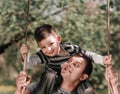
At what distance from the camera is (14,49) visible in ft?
31.3

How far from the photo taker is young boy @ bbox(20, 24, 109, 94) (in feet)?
14.5

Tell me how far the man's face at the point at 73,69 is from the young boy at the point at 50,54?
0.09 m

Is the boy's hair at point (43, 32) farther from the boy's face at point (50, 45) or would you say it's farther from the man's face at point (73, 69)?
the man's face at point (73, 69)

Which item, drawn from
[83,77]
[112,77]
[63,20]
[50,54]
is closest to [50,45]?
[50,54]

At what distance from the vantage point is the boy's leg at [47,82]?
14.7 ft

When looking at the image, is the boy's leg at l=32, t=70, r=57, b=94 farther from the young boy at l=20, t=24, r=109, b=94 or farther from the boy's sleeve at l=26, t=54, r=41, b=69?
the boy's sleeve at l=26, t=54, r=41, b=69

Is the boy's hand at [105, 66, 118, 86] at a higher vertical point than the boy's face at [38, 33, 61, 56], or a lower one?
lower

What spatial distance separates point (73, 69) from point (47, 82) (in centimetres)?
25

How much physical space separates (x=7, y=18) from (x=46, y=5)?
0.60 meters

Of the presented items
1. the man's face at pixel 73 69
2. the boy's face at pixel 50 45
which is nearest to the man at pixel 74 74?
the man's face at pixel 73 69

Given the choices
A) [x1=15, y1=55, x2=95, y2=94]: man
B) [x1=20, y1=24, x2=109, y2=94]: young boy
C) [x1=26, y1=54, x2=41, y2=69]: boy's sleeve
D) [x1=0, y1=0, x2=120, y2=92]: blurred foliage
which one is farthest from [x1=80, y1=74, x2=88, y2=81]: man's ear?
[x1=0, y1=0, x2=120, y2=92]: blurred foliage

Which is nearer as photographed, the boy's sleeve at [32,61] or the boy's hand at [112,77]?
the boy's hand at [112,77]

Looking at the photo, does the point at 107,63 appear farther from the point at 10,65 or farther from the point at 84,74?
the point at 10,65

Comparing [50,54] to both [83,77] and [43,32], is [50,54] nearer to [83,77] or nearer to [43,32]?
[43,32]
